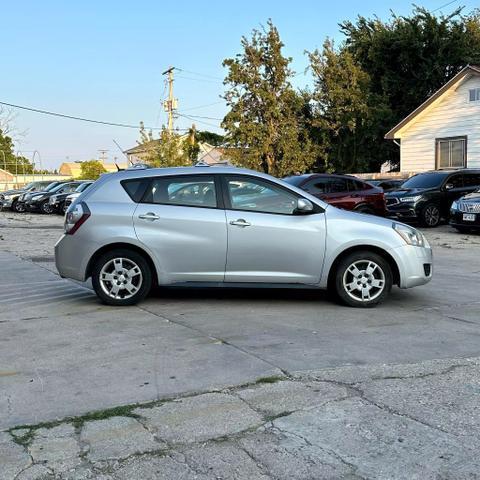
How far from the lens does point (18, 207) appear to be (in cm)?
3158

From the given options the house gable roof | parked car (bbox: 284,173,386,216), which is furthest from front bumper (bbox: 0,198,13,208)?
parked car (bbox: 284,173,386,216)

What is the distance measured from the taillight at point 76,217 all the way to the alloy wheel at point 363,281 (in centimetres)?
313

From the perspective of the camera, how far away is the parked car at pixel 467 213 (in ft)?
50.3

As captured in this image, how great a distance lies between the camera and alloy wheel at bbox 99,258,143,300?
23.7 feet

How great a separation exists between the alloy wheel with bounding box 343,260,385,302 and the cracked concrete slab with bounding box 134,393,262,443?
3225 mm

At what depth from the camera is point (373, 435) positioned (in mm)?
3734

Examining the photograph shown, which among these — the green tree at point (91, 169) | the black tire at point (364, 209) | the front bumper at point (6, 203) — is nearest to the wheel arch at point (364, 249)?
the black tire at point (364, 209)

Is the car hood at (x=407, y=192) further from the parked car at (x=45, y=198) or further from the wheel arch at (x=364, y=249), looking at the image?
the parked car at (x=45, y=198)

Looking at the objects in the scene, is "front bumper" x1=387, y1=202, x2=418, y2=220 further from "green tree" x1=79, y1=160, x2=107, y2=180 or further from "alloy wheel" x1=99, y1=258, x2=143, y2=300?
"green tree" x1=79, y1=160, x2=107, y2=180

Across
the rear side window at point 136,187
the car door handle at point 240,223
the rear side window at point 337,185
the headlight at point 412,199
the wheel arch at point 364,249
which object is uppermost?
the rear side window at point 337,185

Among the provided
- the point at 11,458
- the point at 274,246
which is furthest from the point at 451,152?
the point at 11,458

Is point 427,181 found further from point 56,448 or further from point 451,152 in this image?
point 56,448

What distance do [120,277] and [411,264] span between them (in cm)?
342

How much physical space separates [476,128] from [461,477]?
24122 mm
